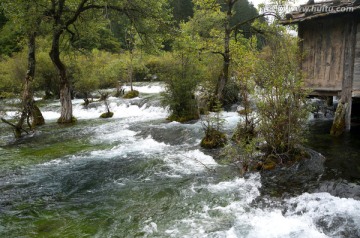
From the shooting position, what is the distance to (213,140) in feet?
37.8

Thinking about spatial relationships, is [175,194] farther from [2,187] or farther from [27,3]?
[27,3]

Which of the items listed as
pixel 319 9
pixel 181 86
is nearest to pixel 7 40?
pixel 181 86

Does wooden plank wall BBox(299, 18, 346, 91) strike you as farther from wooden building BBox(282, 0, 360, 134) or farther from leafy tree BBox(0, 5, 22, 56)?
leafy tree BBox(0, 5, 22, 56)

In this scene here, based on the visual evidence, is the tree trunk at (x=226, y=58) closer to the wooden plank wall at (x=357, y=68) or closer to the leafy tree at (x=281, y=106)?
the wooden plank wall at (x=357, y=68)

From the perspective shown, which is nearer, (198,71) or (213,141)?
(213,141)

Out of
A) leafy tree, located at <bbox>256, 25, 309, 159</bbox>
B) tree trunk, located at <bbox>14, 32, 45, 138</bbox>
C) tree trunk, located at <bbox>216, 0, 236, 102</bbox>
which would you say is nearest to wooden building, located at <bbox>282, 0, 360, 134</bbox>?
leafy tree, located at <bbox>256, 25, 309, 159</bbox>

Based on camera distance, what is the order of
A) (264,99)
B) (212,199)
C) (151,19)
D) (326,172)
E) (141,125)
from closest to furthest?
1. (212,199)
2. (326,172)
3. (264,99)
4. (151,19)
5. (141,125)

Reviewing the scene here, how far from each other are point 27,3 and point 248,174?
1175cm

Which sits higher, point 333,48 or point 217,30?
point 217,30

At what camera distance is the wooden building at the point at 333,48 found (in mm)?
11143

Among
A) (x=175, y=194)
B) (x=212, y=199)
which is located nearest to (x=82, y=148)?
(x=175, y=194)

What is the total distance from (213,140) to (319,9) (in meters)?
6.45

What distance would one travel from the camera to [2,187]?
826cm

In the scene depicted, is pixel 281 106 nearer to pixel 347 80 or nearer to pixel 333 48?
pixel 347 80
